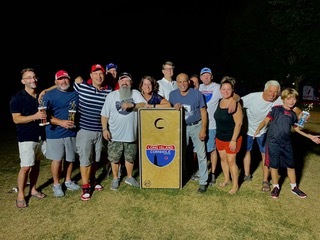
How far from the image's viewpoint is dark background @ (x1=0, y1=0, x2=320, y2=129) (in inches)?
766

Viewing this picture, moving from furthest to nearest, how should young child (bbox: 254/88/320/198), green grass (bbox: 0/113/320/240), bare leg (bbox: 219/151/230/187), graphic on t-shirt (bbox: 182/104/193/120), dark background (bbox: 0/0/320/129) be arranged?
dark background (bbox: 0/0/320/129), bare leg (bbox: 219/151/230/187), graphic on t-shirt (bbox: 182/104/193/120), young child (bbox: 254/88/320/198), green grass (bbox: 0/113/320/240)

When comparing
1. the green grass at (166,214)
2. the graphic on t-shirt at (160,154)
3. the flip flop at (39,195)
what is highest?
the graphic on t-shirt at (160,154)

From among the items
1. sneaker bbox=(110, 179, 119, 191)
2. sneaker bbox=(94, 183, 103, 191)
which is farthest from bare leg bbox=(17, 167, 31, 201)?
sneaker bbox=(110, 179, 119, 191)

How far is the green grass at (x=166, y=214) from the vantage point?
12.1 feet

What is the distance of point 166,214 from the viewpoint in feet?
13.6

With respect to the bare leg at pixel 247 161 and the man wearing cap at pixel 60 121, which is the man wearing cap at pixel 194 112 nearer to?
the bare leg at pixel 247 161

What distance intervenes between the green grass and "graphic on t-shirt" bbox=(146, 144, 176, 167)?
0.49 metres

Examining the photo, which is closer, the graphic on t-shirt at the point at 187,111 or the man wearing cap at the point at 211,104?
the graphic on t-shirt at the point at 187,111

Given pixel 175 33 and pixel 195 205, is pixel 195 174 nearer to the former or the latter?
pixel 195 205

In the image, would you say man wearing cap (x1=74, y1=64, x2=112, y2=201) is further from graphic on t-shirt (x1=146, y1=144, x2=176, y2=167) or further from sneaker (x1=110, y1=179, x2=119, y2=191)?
graphic on t-shirt (x1=146, y1=144, x2=176, y2=167)

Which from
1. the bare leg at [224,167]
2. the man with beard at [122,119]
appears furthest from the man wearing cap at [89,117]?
the bare leg at [224,167]

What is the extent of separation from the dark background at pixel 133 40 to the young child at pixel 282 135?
7161 millimetres

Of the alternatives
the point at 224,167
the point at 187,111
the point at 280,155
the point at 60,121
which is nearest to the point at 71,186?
the point at 60,121

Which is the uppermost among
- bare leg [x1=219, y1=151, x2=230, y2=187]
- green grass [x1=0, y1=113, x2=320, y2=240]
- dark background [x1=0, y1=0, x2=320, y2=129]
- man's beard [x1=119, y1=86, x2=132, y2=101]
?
dark background [x1=0, y1=0, x2=320, y2=129]
